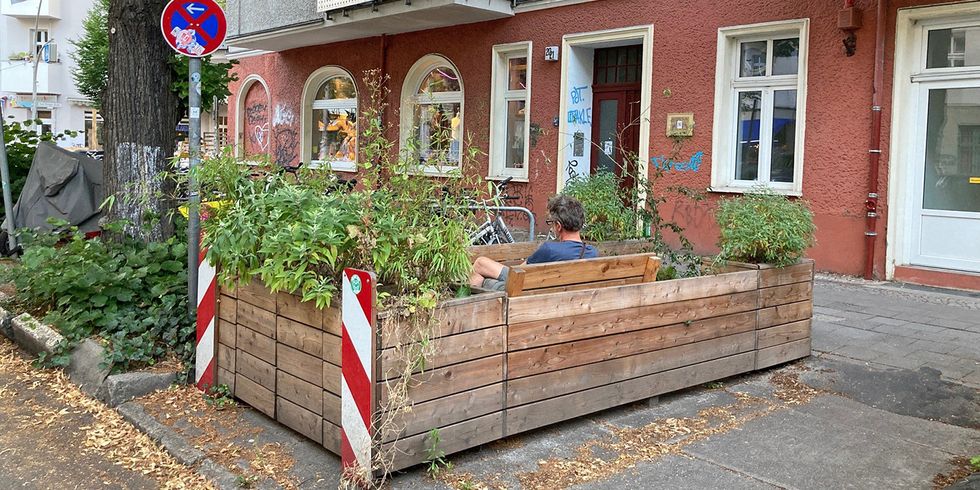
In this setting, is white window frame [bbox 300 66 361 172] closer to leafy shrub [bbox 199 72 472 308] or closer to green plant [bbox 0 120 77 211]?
green plant [bbox 0 120 77 211]

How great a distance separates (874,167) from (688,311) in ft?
18.2

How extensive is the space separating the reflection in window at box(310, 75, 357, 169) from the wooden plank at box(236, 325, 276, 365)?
1292cm

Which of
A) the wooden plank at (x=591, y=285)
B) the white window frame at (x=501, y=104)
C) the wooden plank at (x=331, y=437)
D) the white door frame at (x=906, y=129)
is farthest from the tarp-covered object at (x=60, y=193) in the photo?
the white door frame at (x=906, y=129)

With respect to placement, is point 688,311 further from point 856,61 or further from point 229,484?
point 856,61

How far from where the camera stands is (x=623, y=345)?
16.4 feet

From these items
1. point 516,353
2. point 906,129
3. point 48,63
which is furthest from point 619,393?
point 48,63

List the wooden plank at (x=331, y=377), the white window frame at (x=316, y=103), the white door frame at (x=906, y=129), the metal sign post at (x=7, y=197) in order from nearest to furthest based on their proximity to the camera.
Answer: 1. the wooden plank at (x=331, y=377)
2. the white door frame at (x=906, y=129)
3. the metal sign post at (x=7, y=197)
4. the white window frame at (x=316, y=103)

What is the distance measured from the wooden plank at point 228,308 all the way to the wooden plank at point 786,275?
3.48 metres

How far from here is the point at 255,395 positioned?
4.88 m

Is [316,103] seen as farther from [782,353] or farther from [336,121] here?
[782,353]

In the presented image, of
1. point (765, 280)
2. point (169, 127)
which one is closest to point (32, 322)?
point (169, 127)

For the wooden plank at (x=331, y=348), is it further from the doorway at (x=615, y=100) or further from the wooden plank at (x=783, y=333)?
the doorway at (x=615, y=100)

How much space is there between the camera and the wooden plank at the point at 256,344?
4.67 meters

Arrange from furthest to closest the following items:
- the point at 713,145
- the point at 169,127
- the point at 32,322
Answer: the point at 713,145 → the point at 169,127 → the point at 32,322
